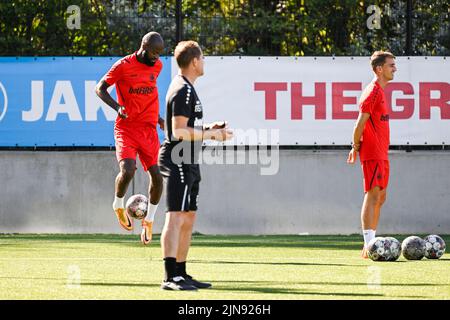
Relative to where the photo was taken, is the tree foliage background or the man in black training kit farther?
the tree foliage background

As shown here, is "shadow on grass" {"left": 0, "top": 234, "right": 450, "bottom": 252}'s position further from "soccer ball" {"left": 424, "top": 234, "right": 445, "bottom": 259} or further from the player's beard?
the player's beard

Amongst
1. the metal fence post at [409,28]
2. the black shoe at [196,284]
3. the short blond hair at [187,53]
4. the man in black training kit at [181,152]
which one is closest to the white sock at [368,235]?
the black shoe at [196,284]

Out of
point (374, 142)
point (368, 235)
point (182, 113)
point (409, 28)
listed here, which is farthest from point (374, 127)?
point (409, 28)

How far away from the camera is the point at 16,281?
395 inches

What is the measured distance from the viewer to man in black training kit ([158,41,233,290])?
9.05 metres

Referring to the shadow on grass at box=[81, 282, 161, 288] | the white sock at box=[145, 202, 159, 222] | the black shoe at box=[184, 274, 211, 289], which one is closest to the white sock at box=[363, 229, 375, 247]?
the white sock at box=[145, 202, 159, 222]

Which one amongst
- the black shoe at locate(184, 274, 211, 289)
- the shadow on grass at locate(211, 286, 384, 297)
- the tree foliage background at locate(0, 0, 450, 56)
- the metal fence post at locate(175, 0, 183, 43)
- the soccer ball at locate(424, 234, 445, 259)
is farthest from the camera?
the tree foliage background at locate(0, 0, 450, 56)

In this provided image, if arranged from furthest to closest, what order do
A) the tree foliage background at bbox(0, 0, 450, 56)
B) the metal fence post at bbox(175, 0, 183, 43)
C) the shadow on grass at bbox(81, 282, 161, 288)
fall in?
the tree foliage background at bbox(0, 0, 450, 56) → the metal fence post at bbox(175, 0, 183, 43) → the shadow on grass at bbox(81, 282, 161, 288)

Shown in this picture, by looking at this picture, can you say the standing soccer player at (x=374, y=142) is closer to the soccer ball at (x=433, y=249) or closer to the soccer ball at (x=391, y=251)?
the soccer ball at (x=391, y=251)

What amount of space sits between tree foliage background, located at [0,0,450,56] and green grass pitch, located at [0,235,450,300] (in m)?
3.56

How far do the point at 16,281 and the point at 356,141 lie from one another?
4.57 meters

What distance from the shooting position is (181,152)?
9.22 m
